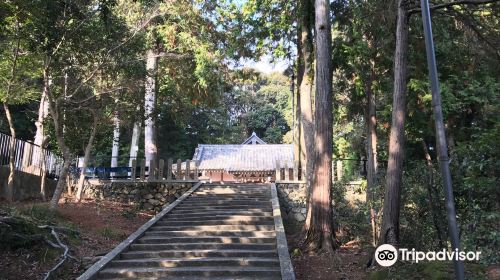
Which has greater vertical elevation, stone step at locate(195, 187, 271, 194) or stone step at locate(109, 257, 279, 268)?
stone step at locate(195, 187, 271, 194)

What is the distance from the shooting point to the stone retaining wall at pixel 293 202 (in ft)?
56.8

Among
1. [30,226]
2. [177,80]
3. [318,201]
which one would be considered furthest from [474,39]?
[177,80]

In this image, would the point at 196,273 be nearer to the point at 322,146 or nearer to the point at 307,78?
the point at 322,146

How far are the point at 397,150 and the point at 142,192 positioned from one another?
12.4 meters

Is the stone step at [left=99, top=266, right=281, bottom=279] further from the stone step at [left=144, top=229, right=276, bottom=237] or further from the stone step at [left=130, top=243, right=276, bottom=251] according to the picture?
the stone step at [left=144, top=229, right=276, bottom=237]

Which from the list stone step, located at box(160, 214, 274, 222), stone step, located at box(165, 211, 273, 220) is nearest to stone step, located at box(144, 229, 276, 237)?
stone step, located at box(160, 214, 274, 222)

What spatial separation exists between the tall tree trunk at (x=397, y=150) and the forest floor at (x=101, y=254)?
79 cm

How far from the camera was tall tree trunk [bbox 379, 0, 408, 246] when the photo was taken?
26.6 feet

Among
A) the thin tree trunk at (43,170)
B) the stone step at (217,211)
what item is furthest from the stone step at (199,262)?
the thin tree trunk at (43,170)

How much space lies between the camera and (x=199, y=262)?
8719mm

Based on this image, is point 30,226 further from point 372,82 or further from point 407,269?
point 372,82

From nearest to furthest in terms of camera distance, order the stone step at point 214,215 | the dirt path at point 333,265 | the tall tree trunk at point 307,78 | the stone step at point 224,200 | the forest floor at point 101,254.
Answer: the forest floor at point 101,254, the dirt path at point 333,265, the stone step at point 214,215, the tall tree trunk at point 307,78, the stone step at point 224,200

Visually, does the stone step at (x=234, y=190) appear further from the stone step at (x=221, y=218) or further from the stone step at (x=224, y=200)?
the stone step at (x=221, y=218)

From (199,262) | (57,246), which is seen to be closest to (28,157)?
(57,246)
